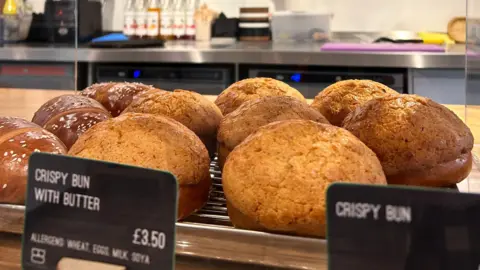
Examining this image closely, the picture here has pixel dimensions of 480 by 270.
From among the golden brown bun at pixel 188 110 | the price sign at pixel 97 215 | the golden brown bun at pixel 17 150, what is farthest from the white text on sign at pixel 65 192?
the golden brown bun at pixel 188 110

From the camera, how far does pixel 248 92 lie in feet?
3.51

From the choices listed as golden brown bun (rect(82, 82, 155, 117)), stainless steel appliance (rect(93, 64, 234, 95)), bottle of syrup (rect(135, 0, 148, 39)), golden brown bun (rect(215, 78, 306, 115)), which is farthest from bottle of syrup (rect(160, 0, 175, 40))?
golden brown bun (rect(215, 78, 306, 115))

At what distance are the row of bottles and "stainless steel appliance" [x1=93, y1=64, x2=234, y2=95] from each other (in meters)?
0.56

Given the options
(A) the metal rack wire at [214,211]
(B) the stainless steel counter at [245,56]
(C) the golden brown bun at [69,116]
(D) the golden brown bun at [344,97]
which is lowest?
(A) the metal rack wire at [214,211]

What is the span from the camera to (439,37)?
3.40 meters

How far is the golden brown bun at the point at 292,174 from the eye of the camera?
0.60m

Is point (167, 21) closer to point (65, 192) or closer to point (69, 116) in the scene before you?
point (69, 116)

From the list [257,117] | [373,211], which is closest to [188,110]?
[257,117]

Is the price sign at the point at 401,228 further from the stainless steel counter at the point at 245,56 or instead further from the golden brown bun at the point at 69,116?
the stainless steel counter at the point at 245,56

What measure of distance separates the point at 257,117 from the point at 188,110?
0.15 metres

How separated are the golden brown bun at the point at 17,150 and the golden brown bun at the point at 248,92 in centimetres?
38

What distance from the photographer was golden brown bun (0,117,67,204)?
707 mm

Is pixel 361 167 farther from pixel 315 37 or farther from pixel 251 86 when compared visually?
pixel 315 37

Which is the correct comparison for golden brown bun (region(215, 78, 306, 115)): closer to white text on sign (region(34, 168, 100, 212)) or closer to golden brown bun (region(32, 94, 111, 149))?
golden brown bun (region(32, 94, 111, 149))
